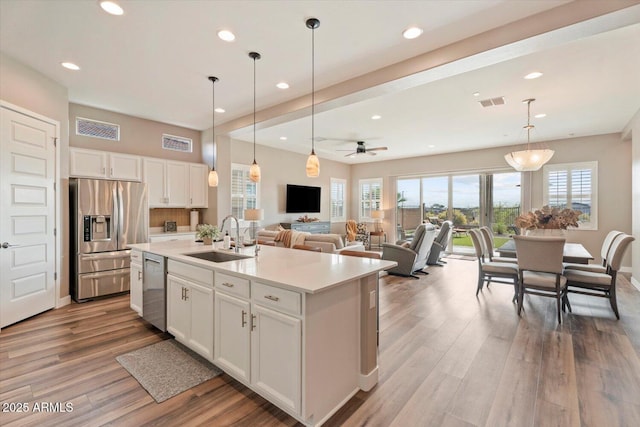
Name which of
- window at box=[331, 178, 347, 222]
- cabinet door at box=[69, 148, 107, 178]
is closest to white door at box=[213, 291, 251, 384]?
cabinet door at box=[69, 148, 107, 178]

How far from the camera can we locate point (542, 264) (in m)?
3.57

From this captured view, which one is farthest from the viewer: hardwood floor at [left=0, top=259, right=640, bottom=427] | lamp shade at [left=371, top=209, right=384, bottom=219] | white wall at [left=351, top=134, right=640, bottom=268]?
lamp shade at [left=371, top=209, right=384, bottom=219]

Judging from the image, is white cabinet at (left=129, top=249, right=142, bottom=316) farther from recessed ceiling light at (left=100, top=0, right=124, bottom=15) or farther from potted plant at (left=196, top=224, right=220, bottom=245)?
recessed ceiling light at (left=100, top=0, right=124, bottom=15)

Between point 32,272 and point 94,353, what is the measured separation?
1818mm

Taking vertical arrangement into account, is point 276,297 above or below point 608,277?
above

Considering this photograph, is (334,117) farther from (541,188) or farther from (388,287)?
(541,188)

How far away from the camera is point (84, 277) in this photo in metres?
4.32

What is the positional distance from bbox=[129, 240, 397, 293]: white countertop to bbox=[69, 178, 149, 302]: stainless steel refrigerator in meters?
2.07

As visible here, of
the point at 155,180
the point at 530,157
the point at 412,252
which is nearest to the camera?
the point at 530,157

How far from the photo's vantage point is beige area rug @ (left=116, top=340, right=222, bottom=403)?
228 centimetres

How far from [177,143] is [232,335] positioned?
515cm

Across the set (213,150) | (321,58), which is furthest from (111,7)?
(213,150)

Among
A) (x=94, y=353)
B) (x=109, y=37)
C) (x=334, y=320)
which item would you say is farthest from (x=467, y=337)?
(x=109, y=37)

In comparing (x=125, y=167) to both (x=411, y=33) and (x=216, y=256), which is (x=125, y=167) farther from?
(x=411, y=33)
